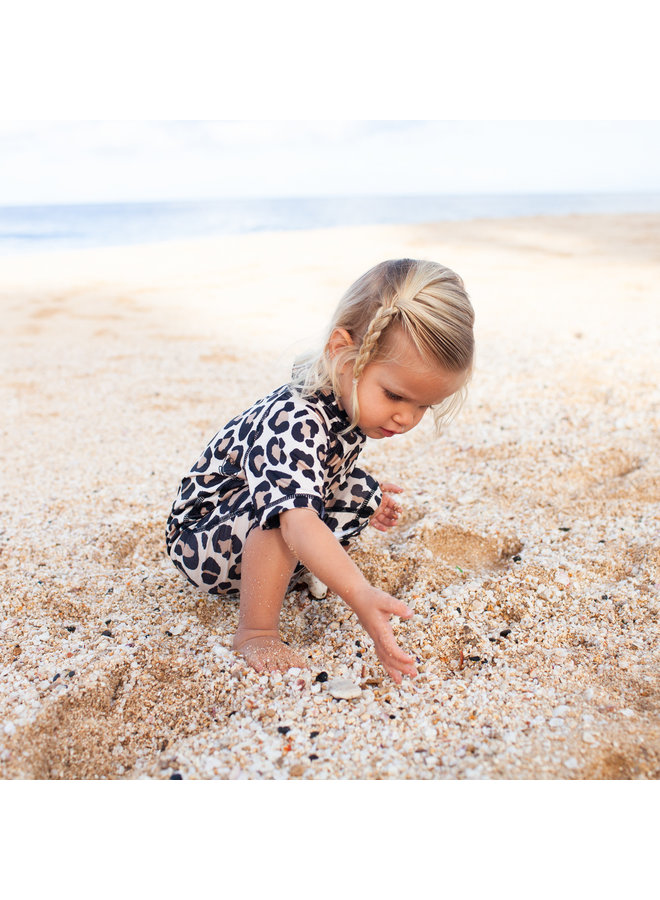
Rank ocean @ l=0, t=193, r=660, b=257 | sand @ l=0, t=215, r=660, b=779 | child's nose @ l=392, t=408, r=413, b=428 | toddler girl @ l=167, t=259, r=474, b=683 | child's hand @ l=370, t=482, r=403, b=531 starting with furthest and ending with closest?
ocean @ l=0, t=193, r=660, b=257
child's hand @ l=370, t=482, r=403, b=531
child's nose @ l=392, t=408, r=413, b=428
toddler girl @ l=167, t=259, r=474, b=683
sand @ l=0, t=215, r=660, b=779

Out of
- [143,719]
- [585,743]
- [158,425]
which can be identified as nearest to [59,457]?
[158,425]

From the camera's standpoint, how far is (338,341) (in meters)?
1.60

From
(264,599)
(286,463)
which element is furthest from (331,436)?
(264,599)

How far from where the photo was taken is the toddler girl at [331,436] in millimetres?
1457

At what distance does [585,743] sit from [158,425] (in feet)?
8.31

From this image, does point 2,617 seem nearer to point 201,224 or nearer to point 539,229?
point 539,229

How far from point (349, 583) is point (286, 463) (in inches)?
11.9

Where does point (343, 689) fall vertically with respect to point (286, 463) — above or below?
below

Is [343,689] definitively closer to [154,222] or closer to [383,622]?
[383,622]

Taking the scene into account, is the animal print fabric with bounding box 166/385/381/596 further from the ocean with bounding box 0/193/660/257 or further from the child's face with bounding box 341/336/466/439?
the ocean with bounding box 0/193/660/257

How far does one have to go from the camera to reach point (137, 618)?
1.81 metres

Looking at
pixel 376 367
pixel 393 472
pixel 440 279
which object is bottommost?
pixel 393 472

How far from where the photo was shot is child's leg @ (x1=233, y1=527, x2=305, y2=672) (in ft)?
5.09

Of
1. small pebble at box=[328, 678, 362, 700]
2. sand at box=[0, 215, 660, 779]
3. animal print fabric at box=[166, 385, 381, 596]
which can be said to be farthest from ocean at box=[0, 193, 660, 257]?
small pebble at box=[328, 678, 362, 700]
